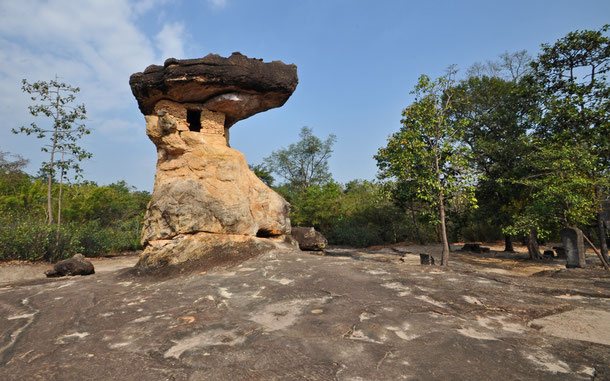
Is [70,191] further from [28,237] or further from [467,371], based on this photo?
[467,371]

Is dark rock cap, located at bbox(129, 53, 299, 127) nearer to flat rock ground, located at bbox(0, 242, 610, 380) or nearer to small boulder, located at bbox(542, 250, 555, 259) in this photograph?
flat rock ground, located at bbox(0, 242, 610, 380)

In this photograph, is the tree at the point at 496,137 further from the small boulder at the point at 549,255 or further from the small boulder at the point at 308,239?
the small boulder at the point at 308,239

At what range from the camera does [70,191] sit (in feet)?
60.0

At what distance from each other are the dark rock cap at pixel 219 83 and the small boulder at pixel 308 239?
4.74 m

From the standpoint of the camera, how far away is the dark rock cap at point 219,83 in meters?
7.11

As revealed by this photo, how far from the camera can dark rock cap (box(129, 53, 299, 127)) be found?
23.3ft

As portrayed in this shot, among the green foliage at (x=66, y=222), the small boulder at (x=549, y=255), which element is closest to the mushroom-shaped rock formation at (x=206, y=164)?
the green foliage at (x=66, y=222)

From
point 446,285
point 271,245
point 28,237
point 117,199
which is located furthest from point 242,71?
point 117,199

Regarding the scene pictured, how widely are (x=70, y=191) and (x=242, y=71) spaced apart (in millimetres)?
17743

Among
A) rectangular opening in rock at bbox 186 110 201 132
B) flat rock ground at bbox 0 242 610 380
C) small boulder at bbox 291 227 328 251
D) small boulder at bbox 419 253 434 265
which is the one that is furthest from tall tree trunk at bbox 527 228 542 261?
rectangular opening in rock at bbox 186 110 201 132

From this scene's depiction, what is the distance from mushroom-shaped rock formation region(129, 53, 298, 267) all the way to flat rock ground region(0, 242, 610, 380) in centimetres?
178

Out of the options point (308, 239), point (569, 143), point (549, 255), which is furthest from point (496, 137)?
point (308, 239)

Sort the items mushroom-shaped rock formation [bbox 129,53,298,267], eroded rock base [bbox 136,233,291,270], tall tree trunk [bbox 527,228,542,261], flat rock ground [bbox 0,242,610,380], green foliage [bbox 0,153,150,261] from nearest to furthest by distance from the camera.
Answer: flat rock ground [bbox 0,242,610,380], eroded rock base [bbox 136,233,291,270], mushroom-shaped rock formation [bbox 129,53,298,267], green foliage [bbox 0,153,150,261], tall tree trunk [bbox 527,228,542,261]

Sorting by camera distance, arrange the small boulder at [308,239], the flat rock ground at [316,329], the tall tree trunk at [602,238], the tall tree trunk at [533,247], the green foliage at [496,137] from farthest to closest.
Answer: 1. the tall tree trunk at [533,247]
2. the green foliage at [496,137]
3. the small boulder at [308,239]
4. the tall tree trunk at [602,238]
5. the flat rock ground at [316,329]
